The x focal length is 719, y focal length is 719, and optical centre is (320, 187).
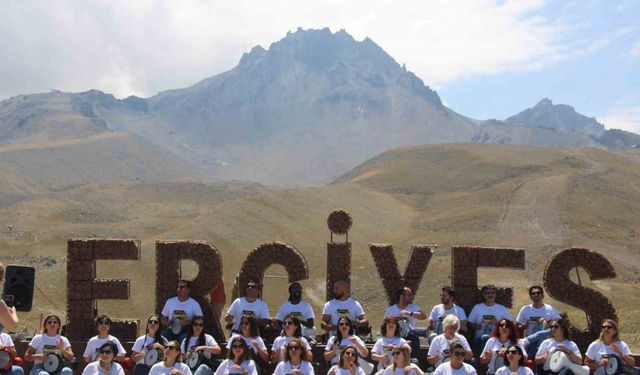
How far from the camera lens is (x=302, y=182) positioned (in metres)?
183

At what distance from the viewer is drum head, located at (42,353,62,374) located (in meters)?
12.4

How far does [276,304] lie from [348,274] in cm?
2529

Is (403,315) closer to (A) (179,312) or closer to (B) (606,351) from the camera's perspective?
(B) (606,351)

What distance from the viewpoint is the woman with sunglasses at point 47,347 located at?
12438 millimetres

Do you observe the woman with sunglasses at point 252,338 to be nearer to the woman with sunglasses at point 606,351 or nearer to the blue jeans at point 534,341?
the blue jeans at point 534,341

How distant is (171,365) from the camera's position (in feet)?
37.4

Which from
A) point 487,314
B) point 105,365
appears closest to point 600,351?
point 487,314

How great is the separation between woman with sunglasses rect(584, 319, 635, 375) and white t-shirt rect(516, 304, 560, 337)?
1.17 meters

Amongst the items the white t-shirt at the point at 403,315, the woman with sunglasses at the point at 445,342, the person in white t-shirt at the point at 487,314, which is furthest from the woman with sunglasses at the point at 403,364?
the person in white t-shirt at the point at 487,314

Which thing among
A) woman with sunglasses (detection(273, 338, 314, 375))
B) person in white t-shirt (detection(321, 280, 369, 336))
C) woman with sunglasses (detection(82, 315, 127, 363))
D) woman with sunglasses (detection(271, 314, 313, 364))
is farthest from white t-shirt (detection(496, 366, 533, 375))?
woman with sunglasses (detection(82, 315, 127, 363))

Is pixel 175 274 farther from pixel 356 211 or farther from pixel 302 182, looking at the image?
pixel 302 182

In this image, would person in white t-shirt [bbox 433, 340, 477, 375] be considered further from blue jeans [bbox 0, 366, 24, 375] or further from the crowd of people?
blue jeans [bbox 0, 366, 24, 375]

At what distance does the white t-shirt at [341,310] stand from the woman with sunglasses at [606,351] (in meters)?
4.19

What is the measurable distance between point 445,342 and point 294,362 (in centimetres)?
259
